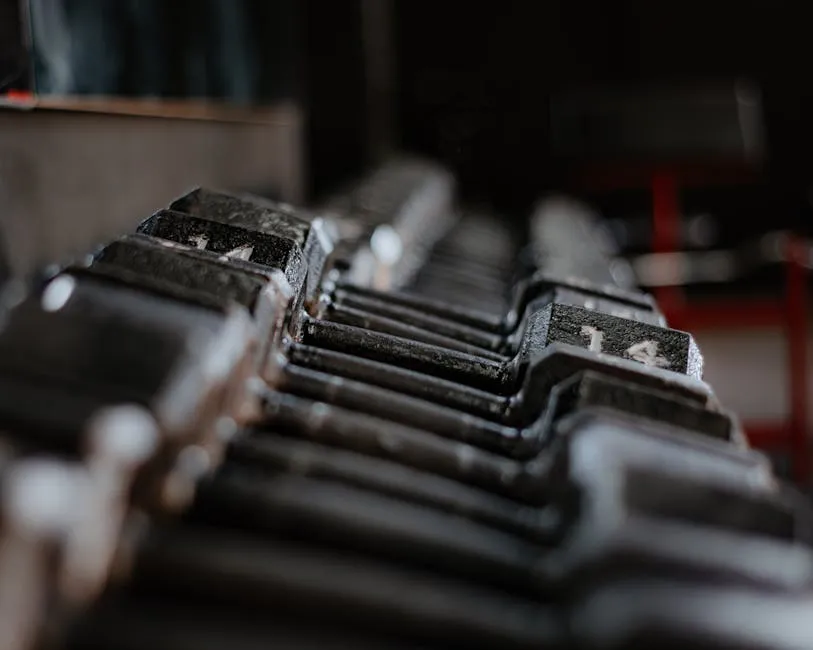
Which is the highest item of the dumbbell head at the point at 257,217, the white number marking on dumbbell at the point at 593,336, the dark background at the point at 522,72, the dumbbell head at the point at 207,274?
the dark background at the point at 522,72

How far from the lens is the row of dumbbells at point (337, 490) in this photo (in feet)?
1.68

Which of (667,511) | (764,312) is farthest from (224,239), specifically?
(764,312)

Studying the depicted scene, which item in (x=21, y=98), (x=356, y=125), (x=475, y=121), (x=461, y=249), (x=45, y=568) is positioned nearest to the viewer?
(x=45, y=568)

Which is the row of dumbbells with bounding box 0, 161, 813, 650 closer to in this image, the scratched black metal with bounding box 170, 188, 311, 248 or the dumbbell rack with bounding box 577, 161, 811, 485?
the scratched black metal with bounding box 170, 188, 311, 248

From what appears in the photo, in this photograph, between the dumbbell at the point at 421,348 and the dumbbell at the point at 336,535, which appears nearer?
the dumbbell at the point at 336,535

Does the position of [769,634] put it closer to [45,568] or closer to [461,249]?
[45,568]

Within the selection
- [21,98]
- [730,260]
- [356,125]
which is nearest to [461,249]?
[21,98]

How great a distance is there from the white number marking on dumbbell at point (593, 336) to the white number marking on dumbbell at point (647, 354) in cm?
3

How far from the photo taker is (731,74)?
650cm

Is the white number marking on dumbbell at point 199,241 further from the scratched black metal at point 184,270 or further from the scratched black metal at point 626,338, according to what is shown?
the scratched black metal at point 626,338

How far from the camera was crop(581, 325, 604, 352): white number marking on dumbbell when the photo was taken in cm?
Result: 90

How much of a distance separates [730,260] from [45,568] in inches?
254

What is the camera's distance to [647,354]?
0.89 m

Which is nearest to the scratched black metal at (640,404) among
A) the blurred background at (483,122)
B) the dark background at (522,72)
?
the blurred background at (483,122)
